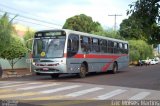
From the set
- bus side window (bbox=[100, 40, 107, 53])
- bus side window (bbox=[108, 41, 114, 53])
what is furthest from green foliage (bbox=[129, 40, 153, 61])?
bus side window (bbox=[100, 40, 107, 53])

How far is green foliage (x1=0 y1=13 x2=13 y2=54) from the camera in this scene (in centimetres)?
3297

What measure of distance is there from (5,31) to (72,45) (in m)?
8.58

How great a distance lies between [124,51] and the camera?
38719 mm

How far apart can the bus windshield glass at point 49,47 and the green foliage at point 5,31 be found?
6.92 metres

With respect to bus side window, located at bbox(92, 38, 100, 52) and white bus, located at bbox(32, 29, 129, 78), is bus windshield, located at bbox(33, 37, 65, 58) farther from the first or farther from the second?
bus side window, located at bbox(92, 38, 100, 52)

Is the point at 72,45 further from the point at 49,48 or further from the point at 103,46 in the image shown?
the point at 103,46

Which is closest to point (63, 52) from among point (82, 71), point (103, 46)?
point (82, 71)

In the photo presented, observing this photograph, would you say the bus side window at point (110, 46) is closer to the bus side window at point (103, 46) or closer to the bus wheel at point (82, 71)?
the bus side window at point (103, 46)

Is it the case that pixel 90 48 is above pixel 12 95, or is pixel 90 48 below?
above

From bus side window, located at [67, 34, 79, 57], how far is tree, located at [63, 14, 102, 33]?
53.3 metres

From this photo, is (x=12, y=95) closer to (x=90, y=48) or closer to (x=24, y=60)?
(x=90, y=48)

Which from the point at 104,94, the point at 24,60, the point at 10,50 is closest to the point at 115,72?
the point at 10,50

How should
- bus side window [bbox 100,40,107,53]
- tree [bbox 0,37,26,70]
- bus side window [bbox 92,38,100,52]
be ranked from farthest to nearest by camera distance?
1. tree [bbox 0,37,26,70]
2. bus side window [bbox 100,40,107,53]
3. bus side window [bbox 92,38,100,52]

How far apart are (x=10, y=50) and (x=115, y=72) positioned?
9636mm
